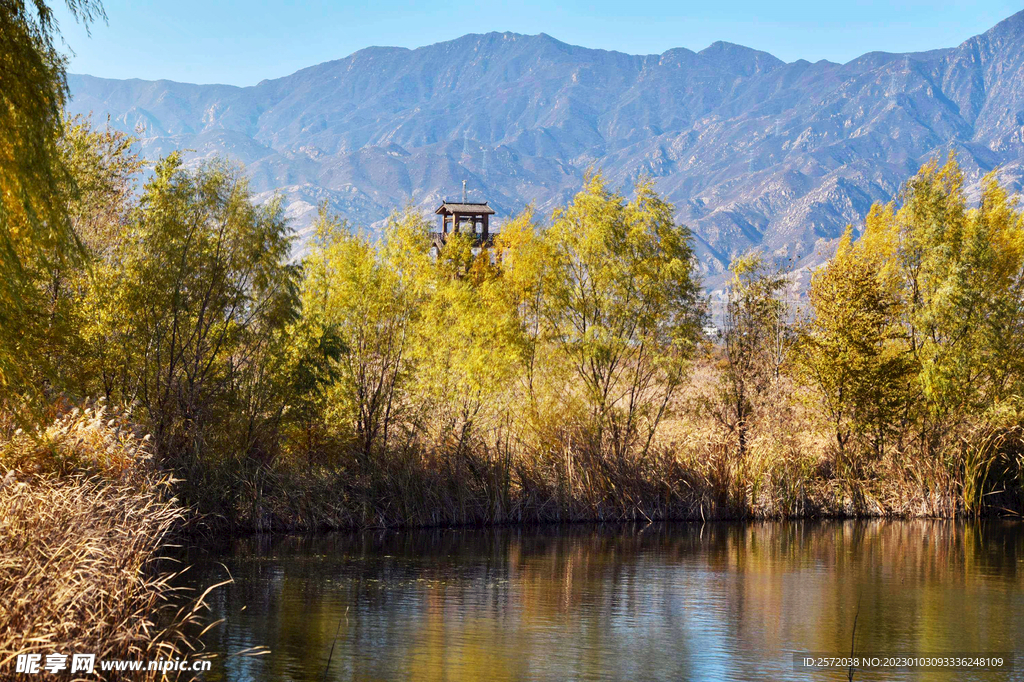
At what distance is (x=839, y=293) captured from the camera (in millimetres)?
31281

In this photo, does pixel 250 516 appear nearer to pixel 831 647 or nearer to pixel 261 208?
pixel 261 208

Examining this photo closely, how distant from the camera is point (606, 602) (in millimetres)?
18484

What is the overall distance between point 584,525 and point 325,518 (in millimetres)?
6752

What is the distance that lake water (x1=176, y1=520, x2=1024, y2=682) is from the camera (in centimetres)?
1414

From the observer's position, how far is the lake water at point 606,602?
46.4 ft

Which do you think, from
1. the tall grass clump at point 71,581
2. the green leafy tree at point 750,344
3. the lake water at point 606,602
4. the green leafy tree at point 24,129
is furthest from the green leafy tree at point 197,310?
the green leafy tree at point 750,344

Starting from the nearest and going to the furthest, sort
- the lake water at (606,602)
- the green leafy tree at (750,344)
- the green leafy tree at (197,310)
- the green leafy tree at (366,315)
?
the lake water at (606,602) < the green leafy tree at (197,310) < the green leafy tree at (366,315) < the green leafy tree at (750,344)

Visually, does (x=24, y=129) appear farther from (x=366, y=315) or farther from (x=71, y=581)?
(x=366, y=315)

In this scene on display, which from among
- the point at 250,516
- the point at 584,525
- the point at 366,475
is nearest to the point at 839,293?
the point at 584,525

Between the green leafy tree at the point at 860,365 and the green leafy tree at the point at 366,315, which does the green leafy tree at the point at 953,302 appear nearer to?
the green leafy tree at the point at 860,365

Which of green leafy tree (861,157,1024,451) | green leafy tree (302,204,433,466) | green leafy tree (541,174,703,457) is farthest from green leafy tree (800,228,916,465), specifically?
green leafy tree (302,204,433,466)

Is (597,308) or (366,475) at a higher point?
(597,308)

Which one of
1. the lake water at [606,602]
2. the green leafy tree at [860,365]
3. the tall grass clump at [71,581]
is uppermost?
the green leafy tree at [860,365]

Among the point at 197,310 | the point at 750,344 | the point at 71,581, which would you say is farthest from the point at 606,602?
the point at 750,344
